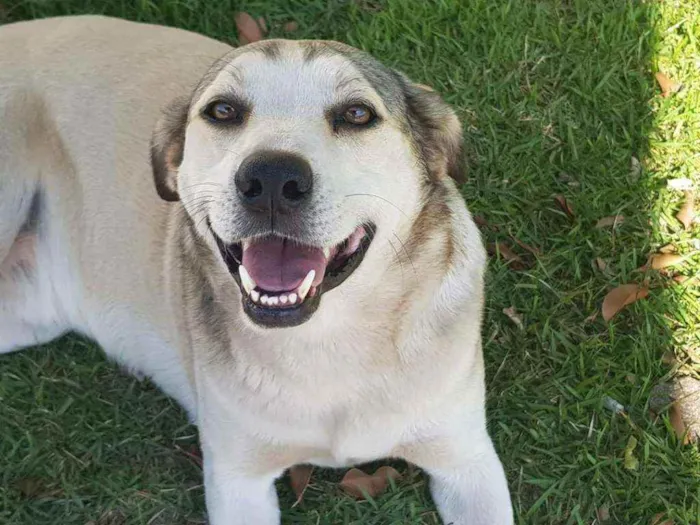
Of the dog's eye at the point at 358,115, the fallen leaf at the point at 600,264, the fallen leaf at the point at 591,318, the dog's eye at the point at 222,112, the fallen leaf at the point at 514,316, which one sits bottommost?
the fallen leaf at the point at 514,316

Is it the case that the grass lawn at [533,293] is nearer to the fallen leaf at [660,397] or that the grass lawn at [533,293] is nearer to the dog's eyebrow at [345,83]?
the fallen leaf at [660,397]

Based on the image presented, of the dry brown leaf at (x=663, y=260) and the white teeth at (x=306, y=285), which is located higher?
the white teeth at (x=306, y=285)

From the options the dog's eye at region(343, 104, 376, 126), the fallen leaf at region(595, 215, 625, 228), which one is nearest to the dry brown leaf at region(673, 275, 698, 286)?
the fallen leaf at region(595, 215, 625, 228)

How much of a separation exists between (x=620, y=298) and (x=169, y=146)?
2.05 meters

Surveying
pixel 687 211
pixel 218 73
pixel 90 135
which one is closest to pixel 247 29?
pixel 90 135

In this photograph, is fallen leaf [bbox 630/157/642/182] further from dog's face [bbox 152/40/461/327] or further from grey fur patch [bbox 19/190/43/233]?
grey fur patch [bbox 19/190/43/233]

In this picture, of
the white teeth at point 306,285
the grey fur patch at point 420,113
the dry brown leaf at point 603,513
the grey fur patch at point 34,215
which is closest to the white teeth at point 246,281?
the white teeth at point 306,285

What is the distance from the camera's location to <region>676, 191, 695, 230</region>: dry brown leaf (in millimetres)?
4031

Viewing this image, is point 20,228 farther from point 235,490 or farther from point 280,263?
point 280,263

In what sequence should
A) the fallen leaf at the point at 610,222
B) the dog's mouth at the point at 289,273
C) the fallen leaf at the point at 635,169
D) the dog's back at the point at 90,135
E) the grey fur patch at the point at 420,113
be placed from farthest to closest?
the fallen leaf at the point at 635,169
the fallen leaf at the point at 610,222
the dog's back at the point at 90,135
the grey fur patch at the point at 420,113
the dog's mouth at the point at 289,273

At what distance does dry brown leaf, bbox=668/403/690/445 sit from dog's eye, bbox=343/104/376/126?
1.84 m

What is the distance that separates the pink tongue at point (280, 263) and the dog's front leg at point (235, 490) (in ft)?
2.70

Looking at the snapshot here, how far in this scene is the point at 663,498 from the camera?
336 cm

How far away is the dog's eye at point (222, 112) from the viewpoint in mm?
2709
